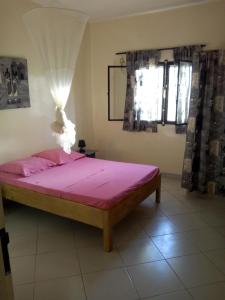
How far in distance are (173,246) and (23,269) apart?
1430mm

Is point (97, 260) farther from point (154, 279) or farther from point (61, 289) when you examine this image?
point (154, 279)

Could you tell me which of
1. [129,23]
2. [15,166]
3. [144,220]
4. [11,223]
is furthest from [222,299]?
[129,23]

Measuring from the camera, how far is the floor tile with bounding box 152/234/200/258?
247 cm

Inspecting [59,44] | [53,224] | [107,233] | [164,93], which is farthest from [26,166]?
[164,93]

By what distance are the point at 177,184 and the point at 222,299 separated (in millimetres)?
2415

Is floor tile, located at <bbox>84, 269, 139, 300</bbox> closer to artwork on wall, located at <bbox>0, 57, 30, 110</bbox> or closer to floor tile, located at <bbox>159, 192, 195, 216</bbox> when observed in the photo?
floor tile, located at <bbox>159, 192, 195, 216</bbox>

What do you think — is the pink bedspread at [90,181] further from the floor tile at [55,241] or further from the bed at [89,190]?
the floor tile at [55,241]

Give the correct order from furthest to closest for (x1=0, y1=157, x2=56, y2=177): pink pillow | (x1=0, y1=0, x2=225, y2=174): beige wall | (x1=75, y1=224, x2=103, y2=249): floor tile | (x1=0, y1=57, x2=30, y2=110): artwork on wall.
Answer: (x1=0, y1=0, x2=225, y2=174): beige wall < (x1=0, y1=57, x2=30, y2=110): artwork on wall < (x1=0, y1=157, x2=56, y2=177): pink pillow < (x1=75, y1=224, x2=103, y2=249): floor tile

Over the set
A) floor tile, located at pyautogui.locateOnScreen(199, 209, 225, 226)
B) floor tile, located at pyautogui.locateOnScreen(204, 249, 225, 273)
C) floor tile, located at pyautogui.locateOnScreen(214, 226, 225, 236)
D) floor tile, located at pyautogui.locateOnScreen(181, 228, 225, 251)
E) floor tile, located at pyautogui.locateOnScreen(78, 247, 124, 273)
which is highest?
floor tile, located at pyautogui.locateOnScreen(199, 209, 225, 226)

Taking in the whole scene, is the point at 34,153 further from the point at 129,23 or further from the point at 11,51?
the point at 129,23

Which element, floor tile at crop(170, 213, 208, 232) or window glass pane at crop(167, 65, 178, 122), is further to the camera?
window glass pane at crop(167, 65, 178, 122)

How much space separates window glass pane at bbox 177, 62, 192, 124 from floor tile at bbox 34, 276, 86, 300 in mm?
2857

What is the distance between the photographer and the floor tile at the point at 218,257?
7.43ft

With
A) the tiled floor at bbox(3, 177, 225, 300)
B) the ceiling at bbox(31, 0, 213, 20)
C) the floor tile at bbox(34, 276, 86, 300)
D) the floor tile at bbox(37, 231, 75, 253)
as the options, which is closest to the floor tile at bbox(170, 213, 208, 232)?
the tiled floor at bbox(3, 177, 225, 300)
